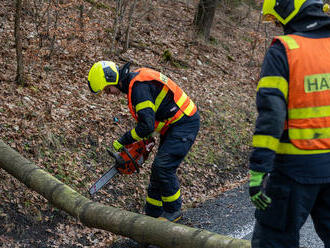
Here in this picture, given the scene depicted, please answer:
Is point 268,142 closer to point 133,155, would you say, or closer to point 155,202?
point 133,155

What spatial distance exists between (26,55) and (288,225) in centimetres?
653

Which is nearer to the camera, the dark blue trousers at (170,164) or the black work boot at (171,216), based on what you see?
the dark blue trousers at (170,164)

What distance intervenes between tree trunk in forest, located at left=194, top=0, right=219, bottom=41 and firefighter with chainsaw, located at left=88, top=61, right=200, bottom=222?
9.24 metres

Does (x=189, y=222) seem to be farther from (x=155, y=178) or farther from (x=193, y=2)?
(x=193, y=2)

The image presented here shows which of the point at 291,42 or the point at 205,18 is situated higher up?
the point at 291,42

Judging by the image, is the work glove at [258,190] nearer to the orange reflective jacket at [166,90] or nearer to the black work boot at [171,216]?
the orange reflective jacket at [166,90]

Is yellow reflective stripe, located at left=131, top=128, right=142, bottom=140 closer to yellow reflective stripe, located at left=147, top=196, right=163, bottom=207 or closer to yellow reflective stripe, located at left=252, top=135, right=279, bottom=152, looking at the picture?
yellow reflective stripe, located at left=147, top=196, right=163, bottom=207

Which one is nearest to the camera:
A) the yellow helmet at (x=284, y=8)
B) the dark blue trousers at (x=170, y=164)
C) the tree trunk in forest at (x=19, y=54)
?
the yellow helmet at (x=284, y=8)

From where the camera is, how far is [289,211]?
2.80 meters

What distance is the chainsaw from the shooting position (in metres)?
4.91

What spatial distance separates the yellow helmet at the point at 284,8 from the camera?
281 centimetres

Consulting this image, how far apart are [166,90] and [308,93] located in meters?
2.34

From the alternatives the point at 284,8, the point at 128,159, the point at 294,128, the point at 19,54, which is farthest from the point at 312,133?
the point at 19,54

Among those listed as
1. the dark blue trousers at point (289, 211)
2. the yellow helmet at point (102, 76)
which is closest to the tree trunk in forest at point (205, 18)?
the yellow helmet at point (102, 76)
